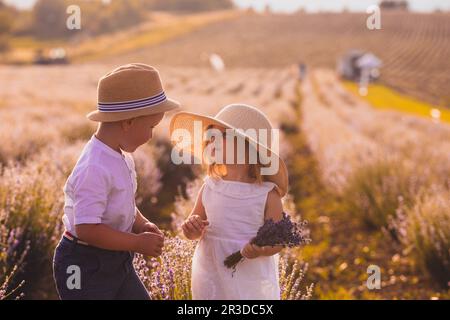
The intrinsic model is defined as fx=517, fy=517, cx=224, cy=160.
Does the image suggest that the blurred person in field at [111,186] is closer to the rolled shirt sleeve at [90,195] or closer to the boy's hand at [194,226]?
the rolled shirt sleeve at [90,195]

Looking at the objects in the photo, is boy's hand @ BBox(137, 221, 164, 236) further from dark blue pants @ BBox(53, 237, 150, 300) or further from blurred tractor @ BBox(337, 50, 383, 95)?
blurred tractor @ BBox(337, 50, 383, 95)

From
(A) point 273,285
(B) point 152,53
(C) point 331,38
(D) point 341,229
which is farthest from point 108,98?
(C) point 331,38

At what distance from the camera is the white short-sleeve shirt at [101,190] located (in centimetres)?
205

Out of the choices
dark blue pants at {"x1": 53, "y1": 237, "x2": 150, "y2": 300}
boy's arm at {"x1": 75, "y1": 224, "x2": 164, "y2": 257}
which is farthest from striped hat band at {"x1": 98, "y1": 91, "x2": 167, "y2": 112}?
dark blue pants at {"x1": 53, "y1": 237, "x2": 150, "y2": 300}

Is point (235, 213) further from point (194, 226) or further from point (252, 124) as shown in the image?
point (252, 124)

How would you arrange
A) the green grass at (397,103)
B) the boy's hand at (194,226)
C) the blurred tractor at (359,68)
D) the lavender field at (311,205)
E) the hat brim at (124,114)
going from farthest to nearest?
the blurred tractor at (359,68) → the green grass at (397,103) → the lavender field at (311,205) → the boy's hand at (194,226) → the hat brim at (124,114)

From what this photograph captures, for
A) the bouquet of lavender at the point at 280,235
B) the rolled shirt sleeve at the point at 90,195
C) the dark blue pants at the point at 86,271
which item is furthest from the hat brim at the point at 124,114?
the bouquet of lavender at the point at 280,235

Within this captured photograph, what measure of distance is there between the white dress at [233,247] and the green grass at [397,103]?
1882cm

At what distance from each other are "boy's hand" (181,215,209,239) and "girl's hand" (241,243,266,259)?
0.78ft

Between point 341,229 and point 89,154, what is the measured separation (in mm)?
4268

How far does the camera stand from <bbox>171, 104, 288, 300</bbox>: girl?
2.33 metres

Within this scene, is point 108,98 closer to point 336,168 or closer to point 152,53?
point 336,168

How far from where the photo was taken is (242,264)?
2.33 meters
